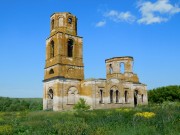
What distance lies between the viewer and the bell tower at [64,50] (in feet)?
108

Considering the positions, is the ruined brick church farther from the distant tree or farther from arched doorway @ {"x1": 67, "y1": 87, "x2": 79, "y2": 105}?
the distant tree

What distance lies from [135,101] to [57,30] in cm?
1839

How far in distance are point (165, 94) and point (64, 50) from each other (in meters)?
27.1

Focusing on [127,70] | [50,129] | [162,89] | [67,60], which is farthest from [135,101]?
[50,129]

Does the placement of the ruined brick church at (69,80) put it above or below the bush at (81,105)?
above

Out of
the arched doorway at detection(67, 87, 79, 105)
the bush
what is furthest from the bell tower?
the bush

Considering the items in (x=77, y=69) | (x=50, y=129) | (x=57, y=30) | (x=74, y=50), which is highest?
(x=57, y=30)

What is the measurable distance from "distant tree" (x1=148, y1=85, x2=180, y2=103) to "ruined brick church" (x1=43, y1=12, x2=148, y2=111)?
50.6ft

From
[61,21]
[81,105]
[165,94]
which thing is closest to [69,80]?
[81,105]

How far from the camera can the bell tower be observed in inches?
1296

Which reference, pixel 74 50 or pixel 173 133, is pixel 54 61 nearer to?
pixel 74 50

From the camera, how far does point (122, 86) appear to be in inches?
1478

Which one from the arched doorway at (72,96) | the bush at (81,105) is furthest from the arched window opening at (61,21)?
the bush at (81,105)

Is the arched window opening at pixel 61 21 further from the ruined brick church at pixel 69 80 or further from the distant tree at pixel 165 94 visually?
the distant tree at pixel 165 94
